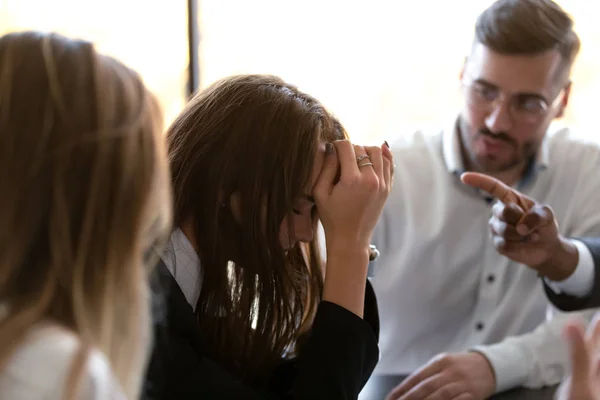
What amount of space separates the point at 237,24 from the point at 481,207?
1.11 m

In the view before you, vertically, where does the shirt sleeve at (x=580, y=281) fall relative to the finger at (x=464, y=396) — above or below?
above

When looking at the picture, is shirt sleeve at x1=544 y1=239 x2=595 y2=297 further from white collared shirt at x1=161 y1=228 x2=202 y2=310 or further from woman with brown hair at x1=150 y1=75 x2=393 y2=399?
white collared shirt at x1=161 y1=228 x2=202 y2=310

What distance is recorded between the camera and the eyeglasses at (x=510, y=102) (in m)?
1.62

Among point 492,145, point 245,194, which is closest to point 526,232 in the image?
point 492,145

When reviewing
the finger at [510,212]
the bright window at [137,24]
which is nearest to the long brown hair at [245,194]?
the finger at [510,212]

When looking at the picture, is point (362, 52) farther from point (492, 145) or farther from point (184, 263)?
point (184, 263)

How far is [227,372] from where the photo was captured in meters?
0.95

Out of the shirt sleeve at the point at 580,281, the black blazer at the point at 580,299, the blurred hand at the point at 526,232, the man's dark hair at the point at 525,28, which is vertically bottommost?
the black blazer at the point at 580,299

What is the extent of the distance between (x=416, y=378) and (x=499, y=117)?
0.66m

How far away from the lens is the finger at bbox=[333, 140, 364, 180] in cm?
101

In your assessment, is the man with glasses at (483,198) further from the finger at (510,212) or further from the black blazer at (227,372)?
the black blazer at (227,372)

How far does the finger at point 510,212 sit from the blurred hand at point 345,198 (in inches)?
17.4

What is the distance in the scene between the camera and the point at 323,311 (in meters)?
0.97

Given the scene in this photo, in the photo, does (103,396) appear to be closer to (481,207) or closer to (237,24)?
(481,207)
